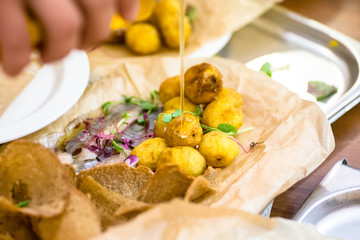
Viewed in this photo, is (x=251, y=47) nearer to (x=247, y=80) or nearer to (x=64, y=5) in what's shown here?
(x=247, y=80)

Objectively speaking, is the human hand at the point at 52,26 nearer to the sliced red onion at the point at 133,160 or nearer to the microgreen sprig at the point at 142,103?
the sliced red onion at the point at 133,160

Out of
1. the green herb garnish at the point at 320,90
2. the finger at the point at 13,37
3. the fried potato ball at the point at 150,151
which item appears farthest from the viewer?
the green herb garnish at the point at 320,90

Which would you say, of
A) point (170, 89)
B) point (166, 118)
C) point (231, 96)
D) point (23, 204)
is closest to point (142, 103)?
point (170, 89)

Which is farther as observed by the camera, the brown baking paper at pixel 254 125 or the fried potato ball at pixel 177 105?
the fried potato ball at pixel 177 105

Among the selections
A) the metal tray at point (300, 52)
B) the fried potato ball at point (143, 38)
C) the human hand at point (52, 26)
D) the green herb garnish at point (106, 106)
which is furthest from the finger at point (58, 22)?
the fried potato ball at point (143, 38)

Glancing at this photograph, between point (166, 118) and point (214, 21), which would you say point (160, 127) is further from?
point (214, 21)

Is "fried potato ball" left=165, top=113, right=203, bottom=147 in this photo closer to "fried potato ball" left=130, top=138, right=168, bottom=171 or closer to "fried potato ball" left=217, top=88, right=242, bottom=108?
"fried potato ball" left=130, top=138, right=168, bottom=171

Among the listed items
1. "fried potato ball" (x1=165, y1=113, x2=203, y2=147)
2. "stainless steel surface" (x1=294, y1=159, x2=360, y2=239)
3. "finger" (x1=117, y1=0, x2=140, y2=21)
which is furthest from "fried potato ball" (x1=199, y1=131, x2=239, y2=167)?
"finger" (x1=117, y1=0, x2=140, y2=21)
